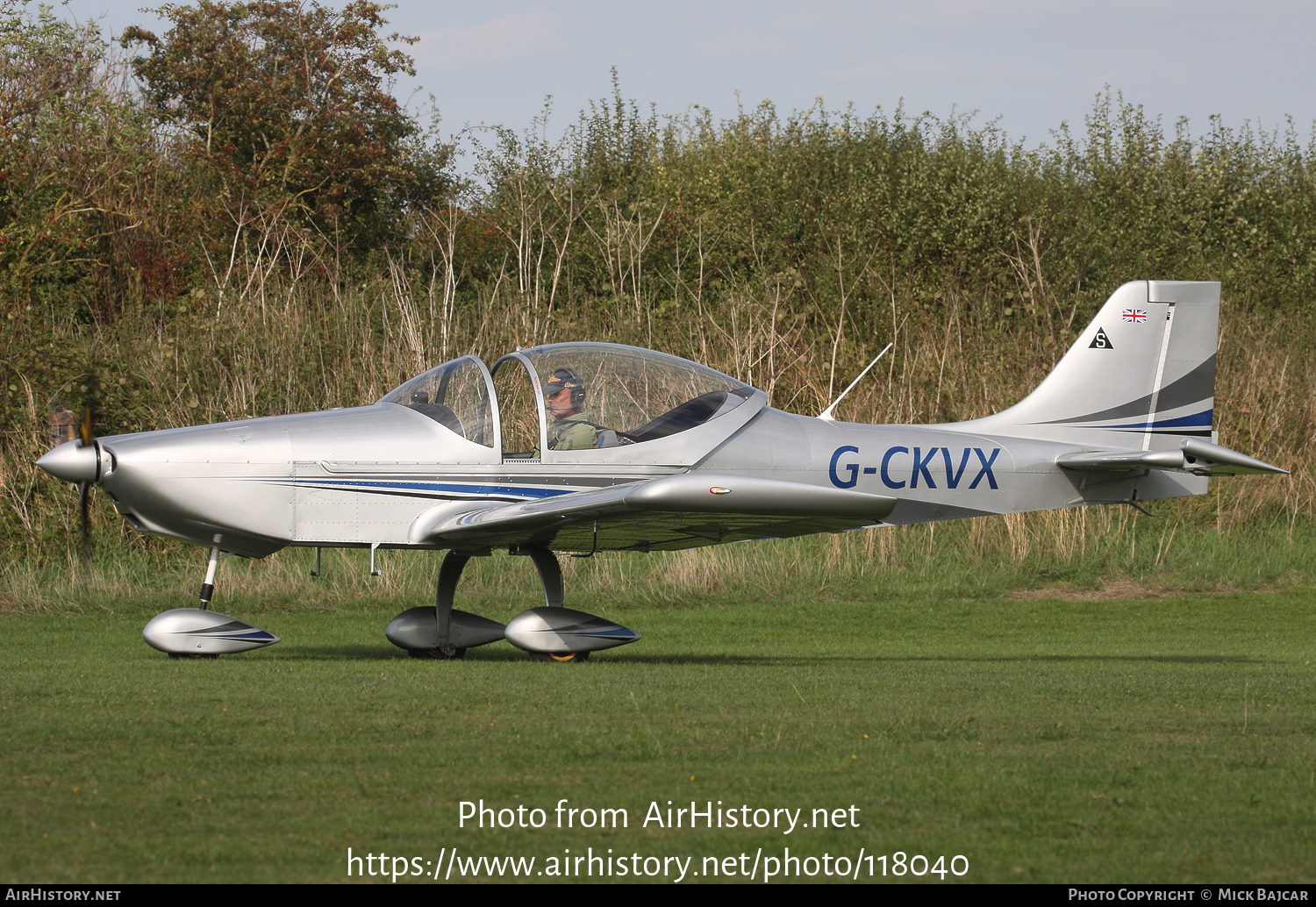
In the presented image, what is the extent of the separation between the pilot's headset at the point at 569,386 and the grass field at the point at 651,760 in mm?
1700

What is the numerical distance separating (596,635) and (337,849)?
4.81 meters

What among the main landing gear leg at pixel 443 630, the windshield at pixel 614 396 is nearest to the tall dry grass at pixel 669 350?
the main landing gear leg at pixel 443 630

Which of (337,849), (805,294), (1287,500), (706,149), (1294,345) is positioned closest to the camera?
(337,849)

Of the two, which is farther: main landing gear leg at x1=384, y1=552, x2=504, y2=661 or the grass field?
main landing gear leg at x1=384, y1=552, x2=504, y2=661

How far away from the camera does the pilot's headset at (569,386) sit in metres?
8.30

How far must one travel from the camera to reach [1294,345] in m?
19.0

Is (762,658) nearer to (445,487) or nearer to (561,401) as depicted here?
(561,401)

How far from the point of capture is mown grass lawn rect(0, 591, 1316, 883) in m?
3.45

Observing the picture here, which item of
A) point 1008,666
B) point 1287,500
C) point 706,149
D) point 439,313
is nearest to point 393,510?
point 1008,666

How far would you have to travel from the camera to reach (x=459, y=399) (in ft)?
27.5

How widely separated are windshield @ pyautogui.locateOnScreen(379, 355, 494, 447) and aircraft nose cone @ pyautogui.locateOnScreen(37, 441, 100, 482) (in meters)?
1.98

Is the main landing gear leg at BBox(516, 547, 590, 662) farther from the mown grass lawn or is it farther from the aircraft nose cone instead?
the aircraft nose cone

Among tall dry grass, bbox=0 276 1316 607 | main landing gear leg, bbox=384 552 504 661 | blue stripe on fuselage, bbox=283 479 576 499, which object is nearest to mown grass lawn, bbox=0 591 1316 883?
main landing gear leg, bbox=384 552 504 661

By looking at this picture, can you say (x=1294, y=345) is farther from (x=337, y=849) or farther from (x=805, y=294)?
(x=337, y=849)
